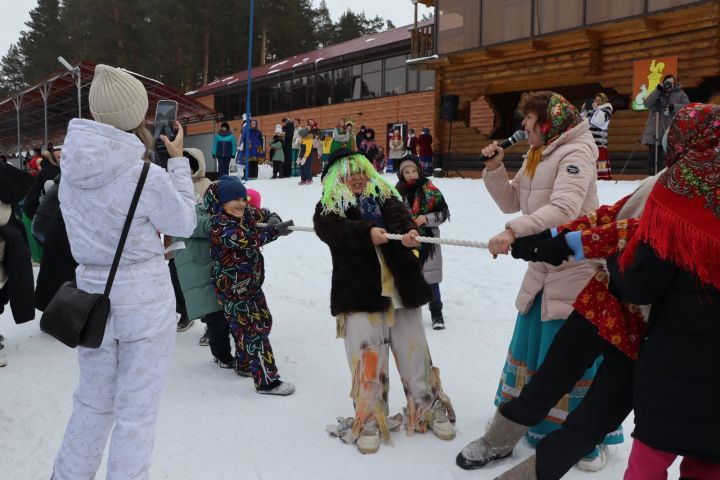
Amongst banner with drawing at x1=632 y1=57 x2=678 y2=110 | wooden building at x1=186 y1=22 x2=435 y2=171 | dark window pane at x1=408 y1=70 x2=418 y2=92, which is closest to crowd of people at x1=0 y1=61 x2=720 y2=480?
banner with drawing at x1=632 y1=57 x2=678 y2=110

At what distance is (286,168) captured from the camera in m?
18.2

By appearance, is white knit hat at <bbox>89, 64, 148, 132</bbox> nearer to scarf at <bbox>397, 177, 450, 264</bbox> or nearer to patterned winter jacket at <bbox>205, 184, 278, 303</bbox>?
patterned winter jacket at <bbox>205, 184, 278, 303</bbox>

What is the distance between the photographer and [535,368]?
9.73 ft

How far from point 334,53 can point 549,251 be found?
24991 millimetres

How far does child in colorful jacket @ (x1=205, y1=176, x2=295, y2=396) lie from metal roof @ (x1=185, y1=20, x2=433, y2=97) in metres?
18.2

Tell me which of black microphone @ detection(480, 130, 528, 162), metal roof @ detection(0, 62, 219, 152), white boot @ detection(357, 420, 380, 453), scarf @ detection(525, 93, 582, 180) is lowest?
white boot @ detection(357, 420, 380, 453)

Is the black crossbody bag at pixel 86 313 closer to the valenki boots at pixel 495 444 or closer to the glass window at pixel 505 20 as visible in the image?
the valenki boots at pixel 495 444

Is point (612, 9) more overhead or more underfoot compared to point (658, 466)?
more overhead

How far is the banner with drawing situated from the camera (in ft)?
38.7

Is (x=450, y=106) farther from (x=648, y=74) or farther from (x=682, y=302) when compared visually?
(x=682, y=302)

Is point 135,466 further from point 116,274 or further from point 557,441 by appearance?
point 557,441

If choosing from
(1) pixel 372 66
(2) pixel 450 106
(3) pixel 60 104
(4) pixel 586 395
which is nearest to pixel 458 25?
(2) pixel 450 106

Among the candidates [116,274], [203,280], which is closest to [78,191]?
[116,274]

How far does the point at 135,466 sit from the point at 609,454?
2.36 meters
